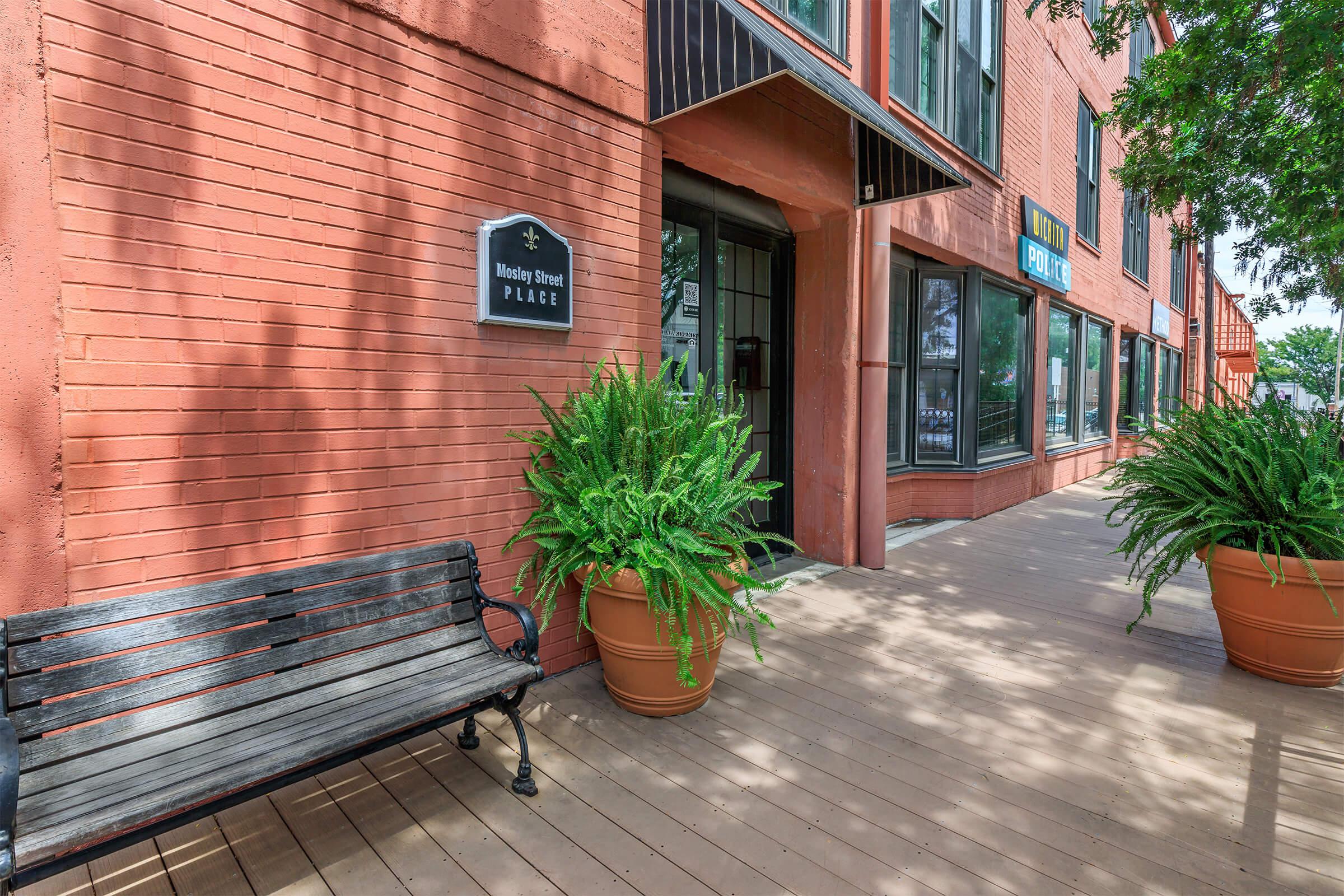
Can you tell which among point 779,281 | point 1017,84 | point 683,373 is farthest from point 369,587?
point 1017,84

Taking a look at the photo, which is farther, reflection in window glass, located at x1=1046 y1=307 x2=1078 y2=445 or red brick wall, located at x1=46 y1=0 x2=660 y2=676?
reflection in window glass, located at x1=1046 y1=307 x2=1078 y2=445

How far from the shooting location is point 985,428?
8734mm

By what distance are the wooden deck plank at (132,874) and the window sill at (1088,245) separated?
12.7 meters

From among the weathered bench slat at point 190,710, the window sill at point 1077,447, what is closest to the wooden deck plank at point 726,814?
the weathered bench slat at point 190,710

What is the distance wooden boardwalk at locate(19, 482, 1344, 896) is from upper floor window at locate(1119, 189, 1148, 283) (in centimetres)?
1251

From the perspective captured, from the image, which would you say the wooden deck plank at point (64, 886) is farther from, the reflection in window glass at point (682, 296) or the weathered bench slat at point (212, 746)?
the reflection in window glass at point (682, 296)

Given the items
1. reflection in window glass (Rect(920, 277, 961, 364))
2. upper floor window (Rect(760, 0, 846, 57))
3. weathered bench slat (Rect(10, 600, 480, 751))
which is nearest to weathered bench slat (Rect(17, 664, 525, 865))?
weathered bench slat (Rect(10, 600, 480, 751))

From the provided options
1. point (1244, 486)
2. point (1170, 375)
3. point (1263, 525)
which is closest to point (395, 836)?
point (1263, 525)

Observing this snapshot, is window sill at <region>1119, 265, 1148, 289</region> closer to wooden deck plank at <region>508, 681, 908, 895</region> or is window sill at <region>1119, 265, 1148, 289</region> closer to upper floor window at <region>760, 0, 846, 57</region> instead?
upper floor window at <region>760, 0, 846, 57</region>

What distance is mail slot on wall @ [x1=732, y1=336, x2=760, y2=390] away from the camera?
5.71 meters

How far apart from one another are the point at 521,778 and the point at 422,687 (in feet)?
1.74

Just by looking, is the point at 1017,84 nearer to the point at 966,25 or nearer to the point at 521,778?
the point at 966,25

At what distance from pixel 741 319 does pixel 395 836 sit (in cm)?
440

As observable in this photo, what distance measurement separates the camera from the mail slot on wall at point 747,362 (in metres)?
5.71
